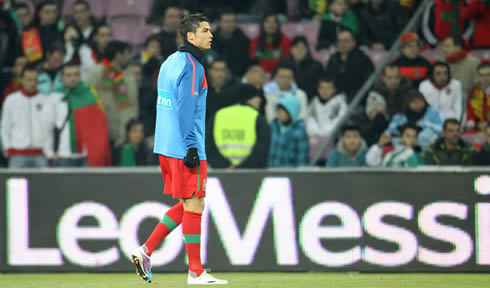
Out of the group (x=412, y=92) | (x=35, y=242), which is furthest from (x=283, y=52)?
(x=35, y=242)

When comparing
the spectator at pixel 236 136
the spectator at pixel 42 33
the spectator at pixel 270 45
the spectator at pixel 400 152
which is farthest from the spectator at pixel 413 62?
the spectator at pixel 42 33

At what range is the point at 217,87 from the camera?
37.4 feet

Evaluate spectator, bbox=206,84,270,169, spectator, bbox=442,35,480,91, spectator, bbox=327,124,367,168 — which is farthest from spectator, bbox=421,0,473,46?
spectator, bbox=206,84,270,169

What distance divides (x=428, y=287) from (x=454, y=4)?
22.9 feet

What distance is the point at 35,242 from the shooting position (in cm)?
834

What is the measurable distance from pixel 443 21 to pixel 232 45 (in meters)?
3.10

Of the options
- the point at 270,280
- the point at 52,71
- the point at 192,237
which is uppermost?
the point at 52,71

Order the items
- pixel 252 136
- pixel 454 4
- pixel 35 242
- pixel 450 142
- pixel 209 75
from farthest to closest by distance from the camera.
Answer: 1. pixel 454 4
2. pixel 209 75
3. pixel 450 142
4. pixel 252 136
5. pixel 35 242

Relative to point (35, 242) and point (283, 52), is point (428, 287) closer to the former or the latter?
point (35, 242)

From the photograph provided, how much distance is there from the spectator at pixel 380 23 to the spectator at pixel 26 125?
16.1 feet

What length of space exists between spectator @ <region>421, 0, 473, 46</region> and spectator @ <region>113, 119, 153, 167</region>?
4583 mm

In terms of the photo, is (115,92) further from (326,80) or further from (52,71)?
(326,80)

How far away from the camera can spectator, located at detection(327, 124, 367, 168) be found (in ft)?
33.7

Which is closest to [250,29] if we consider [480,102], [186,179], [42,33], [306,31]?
[306,31]
